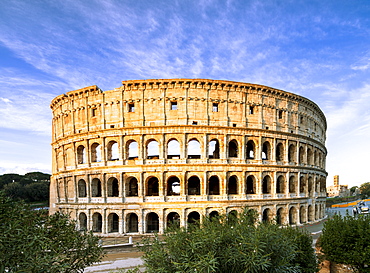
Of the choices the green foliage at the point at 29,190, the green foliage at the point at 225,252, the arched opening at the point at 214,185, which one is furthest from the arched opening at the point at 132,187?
the green foliage at the point at 29,190

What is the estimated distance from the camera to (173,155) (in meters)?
24.5

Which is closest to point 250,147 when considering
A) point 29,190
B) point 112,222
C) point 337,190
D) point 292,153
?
point 292,153

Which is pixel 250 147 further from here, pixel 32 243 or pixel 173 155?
pixel 32 243

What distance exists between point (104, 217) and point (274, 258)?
62.6ft

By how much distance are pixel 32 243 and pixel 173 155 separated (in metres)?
19.1

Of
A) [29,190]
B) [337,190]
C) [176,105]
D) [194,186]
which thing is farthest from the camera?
[337,190]

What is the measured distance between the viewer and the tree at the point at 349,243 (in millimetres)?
11594

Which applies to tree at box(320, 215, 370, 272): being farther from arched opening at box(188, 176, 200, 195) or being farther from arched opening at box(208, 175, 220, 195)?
arched opening at box(188, 176, 200, 195)

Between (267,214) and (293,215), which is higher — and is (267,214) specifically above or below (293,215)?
above

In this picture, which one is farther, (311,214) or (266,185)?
(311,214)

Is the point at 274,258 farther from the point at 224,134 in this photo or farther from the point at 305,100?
the point at 305,100

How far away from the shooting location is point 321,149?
109ft

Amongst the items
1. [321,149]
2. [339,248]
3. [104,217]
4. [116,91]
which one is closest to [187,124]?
[116,91]

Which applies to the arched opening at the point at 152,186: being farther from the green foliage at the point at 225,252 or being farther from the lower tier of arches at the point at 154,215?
the green foliage at the point at 225,252
